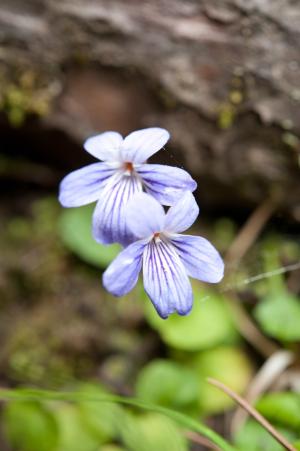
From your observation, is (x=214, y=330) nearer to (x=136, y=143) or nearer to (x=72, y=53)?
(x=136, y=143)

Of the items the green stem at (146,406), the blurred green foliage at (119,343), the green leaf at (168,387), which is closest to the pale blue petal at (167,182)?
the green stem at (146,406)

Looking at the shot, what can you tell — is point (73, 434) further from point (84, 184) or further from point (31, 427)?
point (84, 184)

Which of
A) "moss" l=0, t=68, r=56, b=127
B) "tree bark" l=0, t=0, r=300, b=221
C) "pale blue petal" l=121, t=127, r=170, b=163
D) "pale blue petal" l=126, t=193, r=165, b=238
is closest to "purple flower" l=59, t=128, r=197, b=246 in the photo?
"pale blue petal" l=121, t=127, r=170, b=163

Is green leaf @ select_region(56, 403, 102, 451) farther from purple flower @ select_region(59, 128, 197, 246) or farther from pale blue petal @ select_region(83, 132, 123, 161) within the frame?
pale blue petal @ select_region(83, 132, 123, 161)

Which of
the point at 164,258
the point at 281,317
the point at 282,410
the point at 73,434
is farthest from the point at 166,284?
the point at 73,434

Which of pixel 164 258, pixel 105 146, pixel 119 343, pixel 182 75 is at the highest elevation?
pixel 182 75

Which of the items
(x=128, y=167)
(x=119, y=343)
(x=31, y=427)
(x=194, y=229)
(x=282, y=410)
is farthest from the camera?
(x=194, y=229)

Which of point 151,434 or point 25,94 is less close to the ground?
point 25,94
